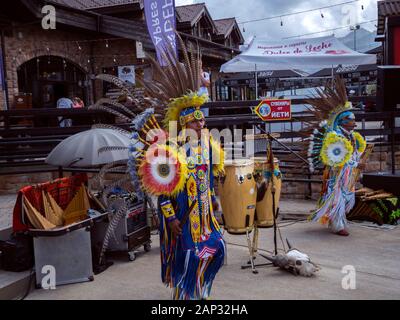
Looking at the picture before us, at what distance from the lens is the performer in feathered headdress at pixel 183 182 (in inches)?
141

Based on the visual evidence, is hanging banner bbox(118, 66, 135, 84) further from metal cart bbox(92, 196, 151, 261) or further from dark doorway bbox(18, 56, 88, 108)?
metal cart bbox(92, 196, 151, 261)

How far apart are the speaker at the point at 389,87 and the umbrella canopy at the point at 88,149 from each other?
15.0 ft

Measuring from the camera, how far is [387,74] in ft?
25.3

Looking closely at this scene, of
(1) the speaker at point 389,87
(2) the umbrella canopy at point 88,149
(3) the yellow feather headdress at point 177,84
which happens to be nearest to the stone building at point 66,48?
(1) the speaker at point 389,87

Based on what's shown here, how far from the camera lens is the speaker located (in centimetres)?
770

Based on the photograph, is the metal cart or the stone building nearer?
the metal cart

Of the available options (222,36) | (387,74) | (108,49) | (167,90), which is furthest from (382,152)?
(222,36)

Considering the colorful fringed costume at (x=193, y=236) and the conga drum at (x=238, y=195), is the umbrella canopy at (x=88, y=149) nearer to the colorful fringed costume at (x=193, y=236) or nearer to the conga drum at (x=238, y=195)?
the conga drum at (x=238, y=195)

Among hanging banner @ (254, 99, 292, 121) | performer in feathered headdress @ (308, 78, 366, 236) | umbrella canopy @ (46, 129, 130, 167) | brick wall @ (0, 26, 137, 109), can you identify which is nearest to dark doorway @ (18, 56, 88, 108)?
brick wall @ (0, 26, 137, 109)

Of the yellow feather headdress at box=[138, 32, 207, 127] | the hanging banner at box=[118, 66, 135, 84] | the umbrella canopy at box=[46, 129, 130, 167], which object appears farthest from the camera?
the hanging banner at box=[118, 66, 135, 84]

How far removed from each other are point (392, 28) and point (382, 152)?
484 cm

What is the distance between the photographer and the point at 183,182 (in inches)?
141

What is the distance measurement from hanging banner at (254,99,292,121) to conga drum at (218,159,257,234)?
1.93 m
